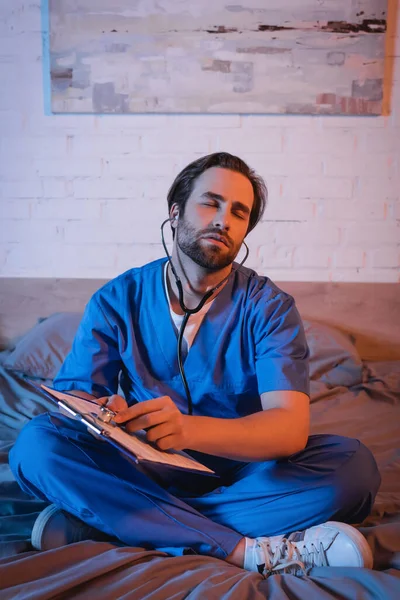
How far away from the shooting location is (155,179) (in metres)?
2.37

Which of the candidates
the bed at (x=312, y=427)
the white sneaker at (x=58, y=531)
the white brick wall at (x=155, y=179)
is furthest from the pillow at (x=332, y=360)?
the white sneaker at (x=58, y=531)

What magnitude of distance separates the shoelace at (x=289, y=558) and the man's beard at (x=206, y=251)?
1.88 feet

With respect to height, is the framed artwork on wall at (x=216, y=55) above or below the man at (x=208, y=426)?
above

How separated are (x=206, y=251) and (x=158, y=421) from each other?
45 centimetres

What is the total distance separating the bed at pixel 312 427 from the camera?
→ 86cm

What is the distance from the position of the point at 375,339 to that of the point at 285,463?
Answer: 4.63 feet

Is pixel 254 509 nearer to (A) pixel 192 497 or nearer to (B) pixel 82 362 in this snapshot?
(A) pixel 192 497

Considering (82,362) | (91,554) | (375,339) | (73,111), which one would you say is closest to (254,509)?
(91,554)

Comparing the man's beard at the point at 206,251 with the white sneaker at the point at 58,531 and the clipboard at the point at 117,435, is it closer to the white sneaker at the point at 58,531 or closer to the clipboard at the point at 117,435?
the clipboard at the point at 117,435

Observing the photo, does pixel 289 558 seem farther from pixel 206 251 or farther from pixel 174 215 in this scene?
pixel 174 215

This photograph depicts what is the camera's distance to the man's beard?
1.24m

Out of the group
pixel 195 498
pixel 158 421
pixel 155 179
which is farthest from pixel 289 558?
pixel 155 179

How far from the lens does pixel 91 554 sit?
96 centimetres

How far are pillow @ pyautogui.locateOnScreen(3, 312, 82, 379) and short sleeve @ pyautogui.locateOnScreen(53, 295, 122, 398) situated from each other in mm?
721
